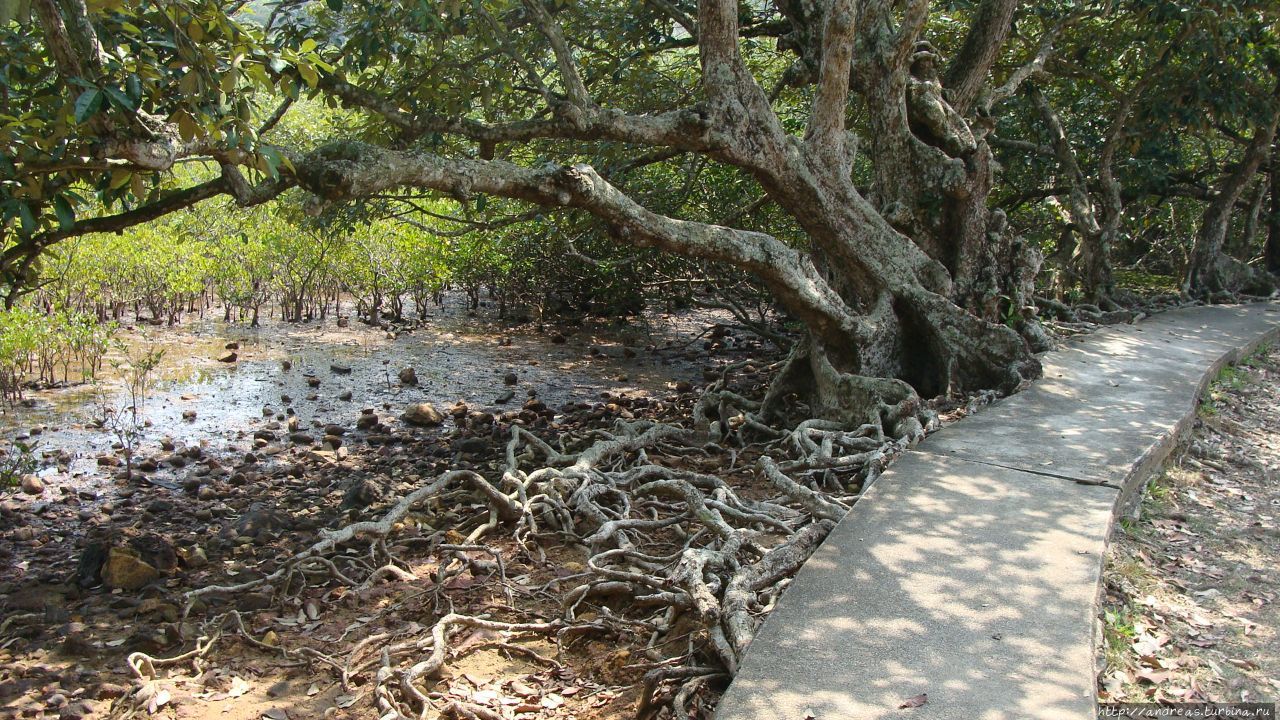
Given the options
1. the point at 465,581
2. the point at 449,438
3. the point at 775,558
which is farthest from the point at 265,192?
the point at 449,438

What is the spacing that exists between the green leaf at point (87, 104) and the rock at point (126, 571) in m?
2.54

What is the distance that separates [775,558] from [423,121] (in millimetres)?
3743

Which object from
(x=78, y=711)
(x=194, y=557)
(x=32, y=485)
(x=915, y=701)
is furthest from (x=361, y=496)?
(x=915, y=701)

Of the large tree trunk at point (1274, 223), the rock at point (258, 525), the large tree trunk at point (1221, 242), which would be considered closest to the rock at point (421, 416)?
the rock at point (258, 525)

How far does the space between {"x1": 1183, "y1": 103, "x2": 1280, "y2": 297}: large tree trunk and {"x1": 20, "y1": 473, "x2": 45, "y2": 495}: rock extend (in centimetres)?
1236

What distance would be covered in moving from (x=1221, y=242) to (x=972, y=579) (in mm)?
11167

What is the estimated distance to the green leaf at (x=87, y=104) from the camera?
3555 millimetres

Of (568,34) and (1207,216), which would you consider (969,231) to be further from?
(1207,216)

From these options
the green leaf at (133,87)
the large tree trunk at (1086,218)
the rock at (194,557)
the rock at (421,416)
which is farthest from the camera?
the large tree trunk at (1086,218)

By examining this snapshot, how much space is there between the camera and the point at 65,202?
413 cm

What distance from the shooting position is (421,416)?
28.8ft

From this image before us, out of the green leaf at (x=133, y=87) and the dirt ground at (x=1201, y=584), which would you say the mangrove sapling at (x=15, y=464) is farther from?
the dirt ground at (x=1201, y=584)

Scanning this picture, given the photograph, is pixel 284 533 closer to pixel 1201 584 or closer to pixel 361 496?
pixel 361 496

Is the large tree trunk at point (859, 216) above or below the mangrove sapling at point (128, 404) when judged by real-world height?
above
